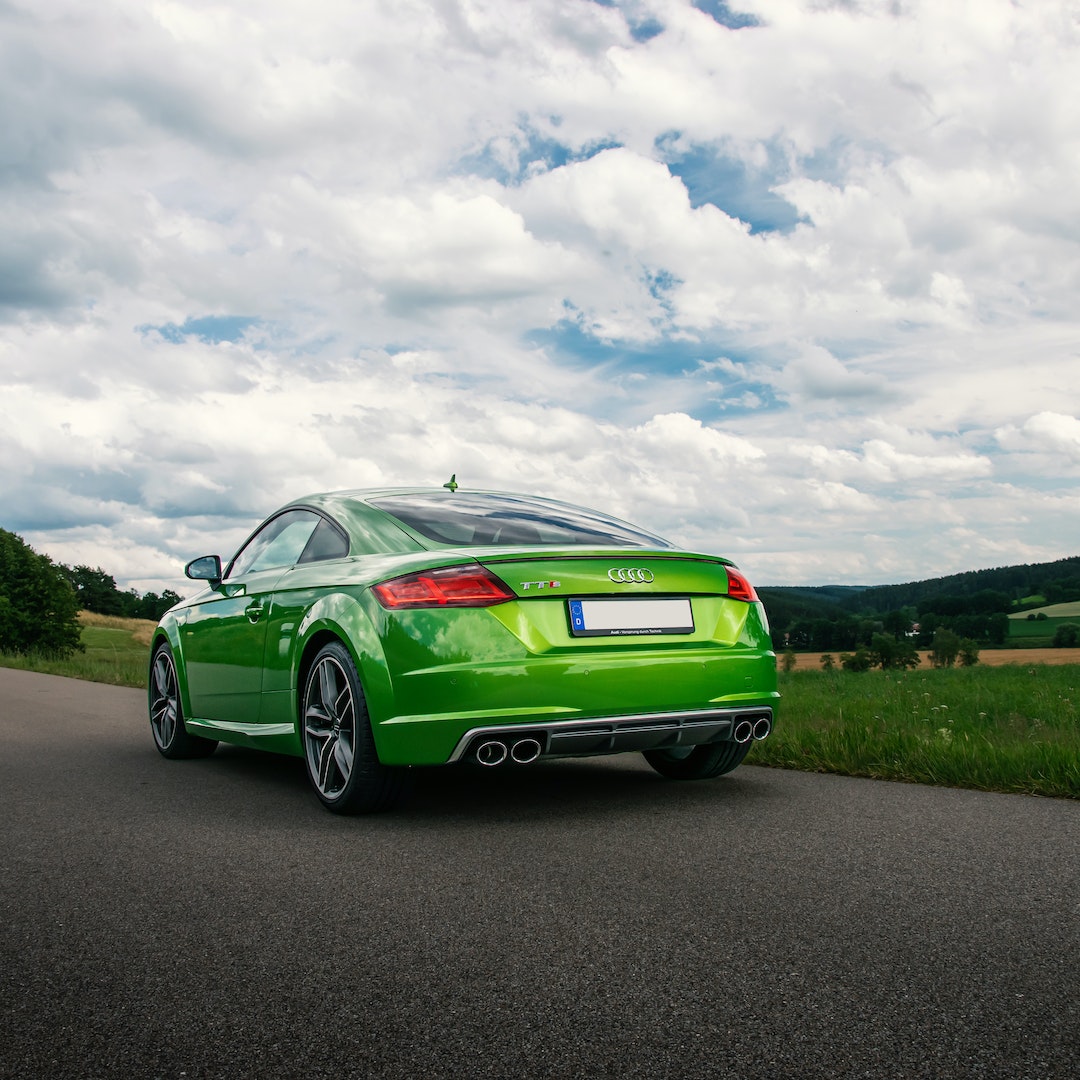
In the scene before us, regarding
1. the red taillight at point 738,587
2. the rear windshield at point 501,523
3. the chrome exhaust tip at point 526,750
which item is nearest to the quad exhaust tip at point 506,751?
the chrome exhaust tip at point 526,750

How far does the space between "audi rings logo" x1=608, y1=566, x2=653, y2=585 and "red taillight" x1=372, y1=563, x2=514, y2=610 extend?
0.50m

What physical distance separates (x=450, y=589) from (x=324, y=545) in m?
1.22

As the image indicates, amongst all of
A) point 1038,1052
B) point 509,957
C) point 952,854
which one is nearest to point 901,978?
point 1038,1052

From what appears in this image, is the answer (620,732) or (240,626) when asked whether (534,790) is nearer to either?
(620,732)

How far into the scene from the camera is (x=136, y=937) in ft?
10.1

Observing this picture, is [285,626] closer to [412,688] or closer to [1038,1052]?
[412,688]

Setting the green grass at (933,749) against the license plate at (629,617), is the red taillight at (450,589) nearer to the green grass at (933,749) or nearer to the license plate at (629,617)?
the license plate at (629,617)

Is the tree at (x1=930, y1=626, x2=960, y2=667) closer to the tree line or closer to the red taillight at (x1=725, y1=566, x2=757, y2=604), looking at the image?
the tree line

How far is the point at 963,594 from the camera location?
271 feet

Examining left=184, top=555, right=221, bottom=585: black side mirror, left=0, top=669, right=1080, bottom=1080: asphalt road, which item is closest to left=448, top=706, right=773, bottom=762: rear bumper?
left=0, top=669, right=1080, bottom=1080: asphalt road

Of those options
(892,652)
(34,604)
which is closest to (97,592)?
(34,604)

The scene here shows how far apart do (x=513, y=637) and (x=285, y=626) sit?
155 cm

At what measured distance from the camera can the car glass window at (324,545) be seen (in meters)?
5.22

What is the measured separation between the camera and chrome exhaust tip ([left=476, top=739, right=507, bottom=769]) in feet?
14.2
